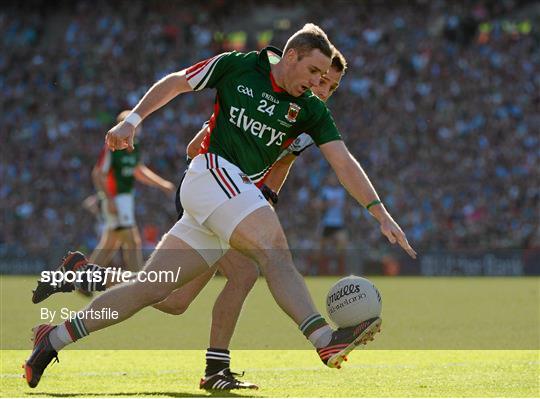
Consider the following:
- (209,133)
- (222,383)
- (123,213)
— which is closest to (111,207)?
(123,213)

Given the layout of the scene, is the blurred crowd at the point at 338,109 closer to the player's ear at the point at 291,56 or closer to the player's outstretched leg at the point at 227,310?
the player's outstretched leg at the point at 227,310

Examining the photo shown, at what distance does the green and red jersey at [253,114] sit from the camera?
706cm

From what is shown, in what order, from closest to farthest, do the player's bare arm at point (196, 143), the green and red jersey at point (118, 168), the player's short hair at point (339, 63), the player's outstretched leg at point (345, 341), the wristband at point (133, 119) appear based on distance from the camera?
the player's outstretched leg at point (345, 341) → the wristband at point (133, 119) → the player's bare arm at point (196, 143) → the player's short hair at point (339, 63) → the green and red jersey at point (118, 168)

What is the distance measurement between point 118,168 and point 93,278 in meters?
9.77

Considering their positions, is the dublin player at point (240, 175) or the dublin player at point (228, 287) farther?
the dublin player at point (228, 287)

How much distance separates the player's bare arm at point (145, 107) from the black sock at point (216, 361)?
161cm

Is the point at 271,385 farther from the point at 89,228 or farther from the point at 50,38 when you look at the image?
the point at 50,38

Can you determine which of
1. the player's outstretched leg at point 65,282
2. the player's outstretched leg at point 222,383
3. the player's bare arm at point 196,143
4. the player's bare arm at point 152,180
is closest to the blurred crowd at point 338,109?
the player's bare arm at point 152,180

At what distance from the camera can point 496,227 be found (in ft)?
93.6

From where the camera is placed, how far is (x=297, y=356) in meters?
9.80

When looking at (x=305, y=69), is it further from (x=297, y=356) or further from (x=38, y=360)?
(x=297, y=356)

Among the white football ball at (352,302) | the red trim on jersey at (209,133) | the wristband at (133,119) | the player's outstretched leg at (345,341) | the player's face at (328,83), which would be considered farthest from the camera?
the player's face at (328,83)

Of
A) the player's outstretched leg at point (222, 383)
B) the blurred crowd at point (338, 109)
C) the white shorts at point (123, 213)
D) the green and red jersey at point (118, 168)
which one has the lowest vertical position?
the blurred crowd at point (338, 109)

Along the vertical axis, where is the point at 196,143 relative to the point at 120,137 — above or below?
below
